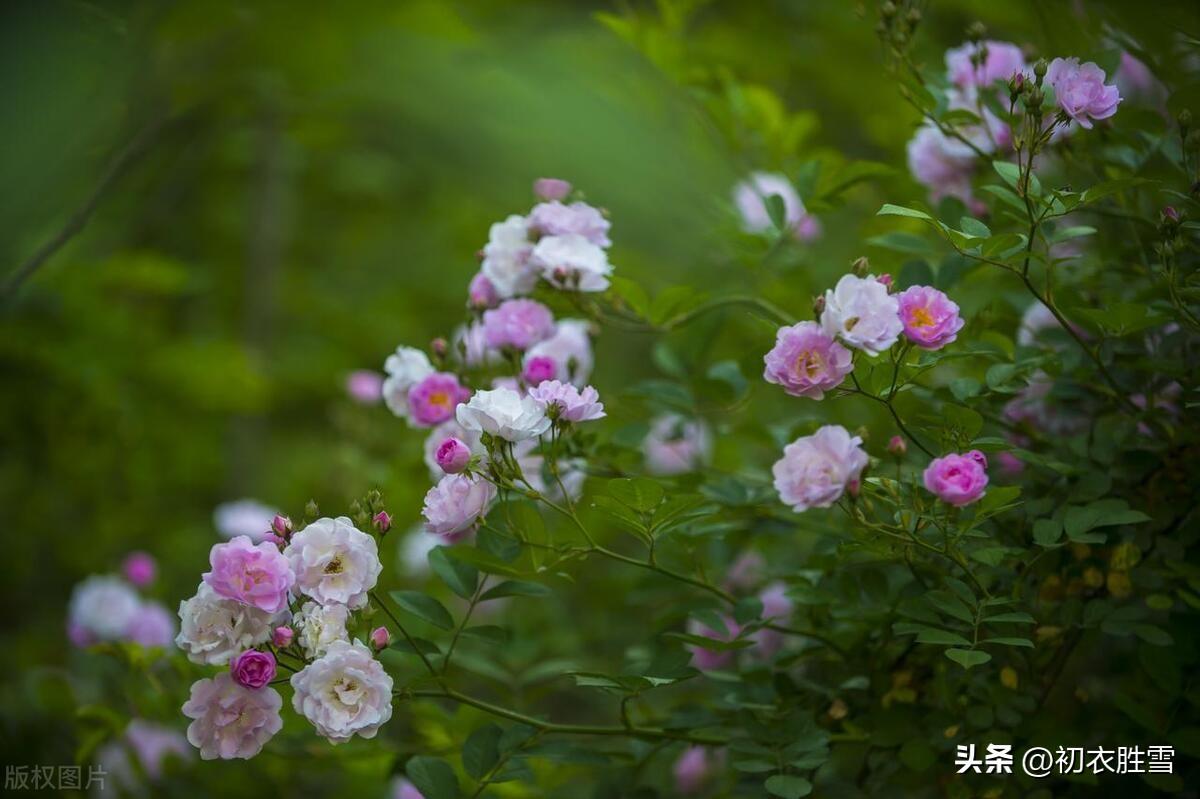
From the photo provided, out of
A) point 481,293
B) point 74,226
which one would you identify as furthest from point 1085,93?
point 74,226

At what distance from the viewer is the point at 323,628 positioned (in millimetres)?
882

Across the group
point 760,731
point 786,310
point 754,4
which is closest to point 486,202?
point 754,4

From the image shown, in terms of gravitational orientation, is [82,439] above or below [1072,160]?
below

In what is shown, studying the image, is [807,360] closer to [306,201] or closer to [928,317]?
[928,317]

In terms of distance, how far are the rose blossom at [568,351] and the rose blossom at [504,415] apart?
22cm

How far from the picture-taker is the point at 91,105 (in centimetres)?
117

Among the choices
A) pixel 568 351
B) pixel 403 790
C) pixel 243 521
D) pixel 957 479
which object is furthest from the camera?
pixel 243 521

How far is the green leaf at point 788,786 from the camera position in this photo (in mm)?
916

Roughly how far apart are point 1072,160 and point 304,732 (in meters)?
1.15

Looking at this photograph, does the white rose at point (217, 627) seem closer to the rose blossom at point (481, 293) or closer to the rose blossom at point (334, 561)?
the rose blossom at point (334, 561)

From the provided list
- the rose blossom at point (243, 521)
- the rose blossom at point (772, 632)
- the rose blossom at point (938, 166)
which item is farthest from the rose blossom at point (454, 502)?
the rose blossom at point (243, 521)

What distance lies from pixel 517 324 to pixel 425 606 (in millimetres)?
320

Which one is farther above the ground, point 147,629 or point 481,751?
point 481,751

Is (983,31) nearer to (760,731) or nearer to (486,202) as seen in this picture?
(760,731)
